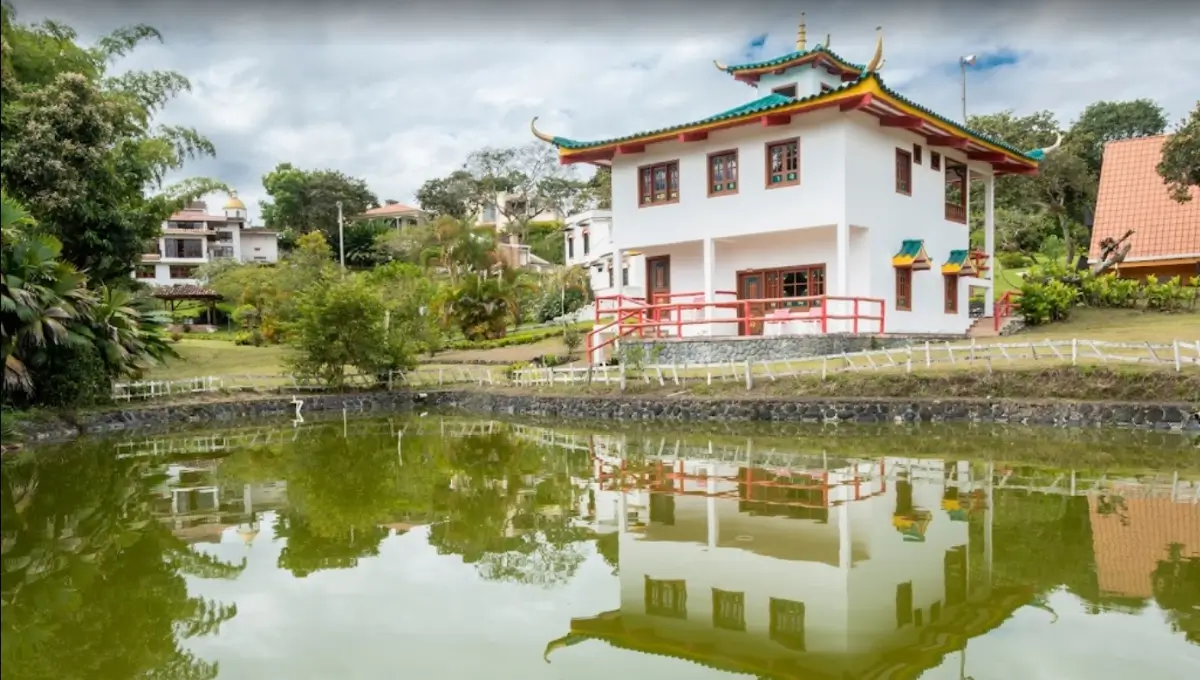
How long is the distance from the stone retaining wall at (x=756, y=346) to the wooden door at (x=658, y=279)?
3301 millimetres

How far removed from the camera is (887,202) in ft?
75.4

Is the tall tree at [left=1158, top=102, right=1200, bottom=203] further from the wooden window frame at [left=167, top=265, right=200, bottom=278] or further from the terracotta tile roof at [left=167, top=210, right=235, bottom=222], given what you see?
the terracotta tile roof at [left=167, top=210, right=235, bottom=222]

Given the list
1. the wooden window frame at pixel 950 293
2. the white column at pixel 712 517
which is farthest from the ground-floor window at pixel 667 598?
the wooden window frame at pixel 950 293

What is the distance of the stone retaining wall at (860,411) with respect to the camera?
46.9 feet

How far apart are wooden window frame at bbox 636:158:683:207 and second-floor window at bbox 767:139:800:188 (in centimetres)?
270

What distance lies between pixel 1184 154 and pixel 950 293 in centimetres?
682

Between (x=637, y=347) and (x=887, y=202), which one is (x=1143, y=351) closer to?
(x=887, y=202)

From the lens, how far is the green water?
210 inches

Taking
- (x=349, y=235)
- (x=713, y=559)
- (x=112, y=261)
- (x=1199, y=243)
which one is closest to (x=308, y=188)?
(x=349, y=235)

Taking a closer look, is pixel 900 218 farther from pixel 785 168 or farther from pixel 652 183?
pixel 652 183

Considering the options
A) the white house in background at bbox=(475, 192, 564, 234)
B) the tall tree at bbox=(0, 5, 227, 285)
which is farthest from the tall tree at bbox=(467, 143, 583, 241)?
the tall tree at bbox=(0, 5, 227, 285)

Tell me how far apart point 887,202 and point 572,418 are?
10.1 m

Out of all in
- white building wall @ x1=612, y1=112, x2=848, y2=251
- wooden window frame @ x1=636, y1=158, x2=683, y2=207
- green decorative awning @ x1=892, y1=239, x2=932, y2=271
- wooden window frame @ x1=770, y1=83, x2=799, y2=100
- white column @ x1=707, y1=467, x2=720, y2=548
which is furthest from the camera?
wooden window frame @ x1=770, y1=83, x2=799, y2=100

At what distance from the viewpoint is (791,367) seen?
62.8ft
